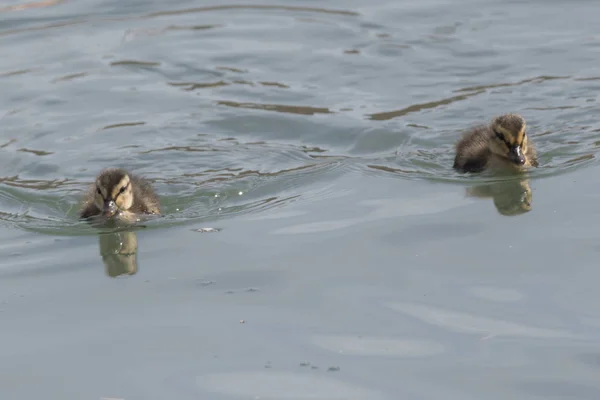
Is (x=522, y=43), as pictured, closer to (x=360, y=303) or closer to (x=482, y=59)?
(x=482, y=59)

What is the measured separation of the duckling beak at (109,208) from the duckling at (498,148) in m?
2.57

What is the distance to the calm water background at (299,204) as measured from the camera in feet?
17.1

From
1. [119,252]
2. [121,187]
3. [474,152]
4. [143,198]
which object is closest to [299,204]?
[143,198]

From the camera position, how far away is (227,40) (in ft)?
40.5

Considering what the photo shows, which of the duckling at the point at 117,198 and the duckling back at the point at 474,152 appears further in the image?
the duckling back at the point at 474,152

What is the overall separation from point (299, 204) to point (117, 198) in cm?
120

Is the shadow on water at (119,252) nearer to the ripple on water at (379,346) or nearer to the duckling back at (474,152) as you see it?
the ripple on water at (379,346)

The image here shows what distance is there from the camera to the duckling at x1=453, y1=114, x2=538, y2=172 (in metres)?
8.33

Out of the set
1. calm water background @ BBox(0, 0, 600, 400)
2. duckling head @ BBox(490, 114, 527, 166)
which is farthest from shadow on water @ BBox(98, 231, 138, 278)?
duckling head @ BBox(490, 114, 527, 166)

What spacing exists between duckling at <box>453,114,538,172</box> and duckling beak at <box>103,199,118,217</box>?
2.57 metres

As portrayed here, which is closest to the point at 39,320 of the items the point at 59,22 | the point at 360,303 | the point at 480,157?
the point at 360,303

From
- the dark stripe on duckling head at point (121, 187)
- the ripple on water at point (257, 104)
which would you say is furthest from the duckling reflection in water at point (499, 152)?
the dark stripe on duckling head at point (121, 187)

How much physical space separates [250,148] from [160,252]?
2.48 meters

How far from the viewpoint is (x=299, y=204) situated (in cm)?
783
